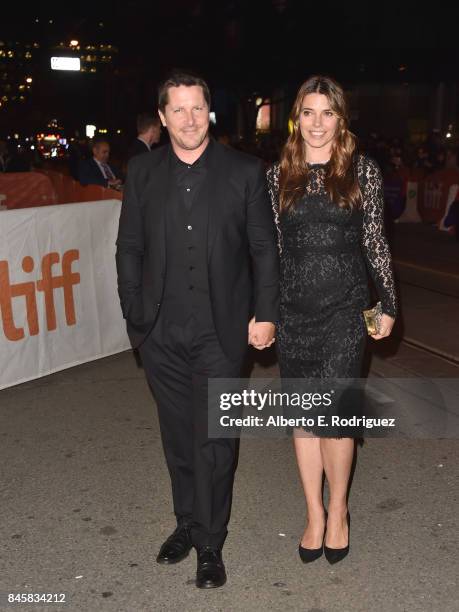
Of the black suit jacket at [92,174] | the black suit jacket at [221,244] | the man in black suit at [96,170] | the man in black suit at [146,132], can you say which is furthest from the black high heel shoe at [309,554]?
the black suit jacket at [92,174]

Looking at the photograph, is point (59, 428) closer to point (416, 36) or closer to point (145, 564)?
point (145, 564)

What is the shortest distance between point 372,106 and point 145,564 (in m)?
86.2

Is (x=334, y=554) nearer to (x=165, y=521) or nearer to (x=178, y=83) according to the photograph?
(x=165, y=521)

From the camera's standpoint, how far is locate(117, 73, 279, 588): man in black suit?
10.9 ft

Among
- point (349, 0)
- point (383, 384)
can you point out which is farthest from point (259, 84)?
point (383, 384)

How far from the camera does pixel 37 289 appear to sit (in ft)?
20.8

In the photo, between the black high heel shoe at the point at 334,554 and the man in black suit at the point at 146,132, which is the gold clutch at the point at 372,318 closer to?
the black high heel shoe at the point at 334,554

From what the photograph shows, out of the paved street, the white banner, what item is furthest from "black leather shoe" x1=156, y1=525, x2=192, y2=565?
the white banner

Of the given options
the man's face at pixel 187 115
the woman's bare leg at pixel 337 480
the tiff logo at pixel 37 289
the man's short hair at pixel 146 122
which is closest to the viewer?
the man's face at pixel 187 115

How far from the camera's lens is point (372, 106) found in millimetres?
85500

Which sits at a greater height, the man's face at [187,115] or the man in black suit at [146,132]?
the man's face at [187,115]

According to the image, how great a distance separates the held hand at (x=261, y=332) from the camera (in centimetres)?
343

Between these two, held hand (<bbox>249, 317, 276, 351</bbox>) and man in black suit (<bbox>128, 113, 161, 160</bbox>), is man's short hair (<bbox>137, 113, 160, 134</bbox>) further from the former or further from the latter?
held hand (<bbox>249, 317, 276, 351</bbox>)

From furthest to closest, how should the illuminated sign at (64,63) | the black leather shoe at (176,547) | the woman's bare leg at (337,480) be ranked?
the illuminated sign at (64,63) → the black leather shoe at (176,547) → the woman's bare leg at (337,480)
